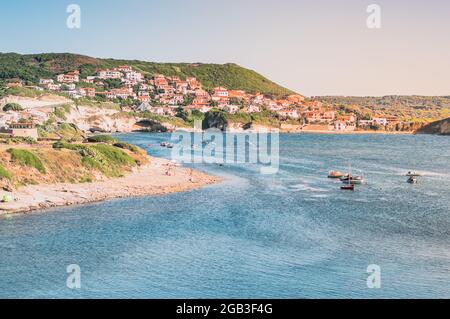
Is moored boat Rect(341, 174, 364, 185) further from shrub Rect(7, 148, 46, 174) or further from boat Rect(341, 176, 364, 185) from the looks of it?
shrub Rect(7, 148, 46, 174)

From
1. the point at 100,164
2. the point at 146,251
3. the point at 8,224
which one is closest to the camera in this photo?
the point at 146,251

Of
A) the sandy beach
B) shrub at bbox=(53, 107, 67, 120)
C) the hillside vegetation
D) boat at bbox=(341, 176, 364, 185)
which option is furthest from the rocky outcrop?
boat at bbox=(341, 176, 364, 185)

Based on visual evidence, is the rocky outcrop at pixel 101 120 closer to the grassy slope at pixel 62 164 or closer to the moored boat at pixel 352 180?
the grassy slope at pixel 62 164

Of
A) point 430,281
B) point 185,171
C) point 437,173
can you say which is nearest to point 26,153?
point 185,171

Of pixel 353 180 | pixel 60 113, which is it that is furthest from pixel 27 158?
pixel 60 113

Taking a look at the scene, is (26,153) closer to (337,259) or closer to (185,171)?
(185,171)

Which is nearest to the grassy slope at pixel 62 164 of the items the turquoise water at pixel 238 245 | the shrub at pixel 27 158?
the shrub at pixel 27 158

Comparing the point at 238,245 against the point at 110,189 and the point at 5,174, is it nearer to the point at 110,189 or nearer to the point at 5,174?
the point at 110,189
